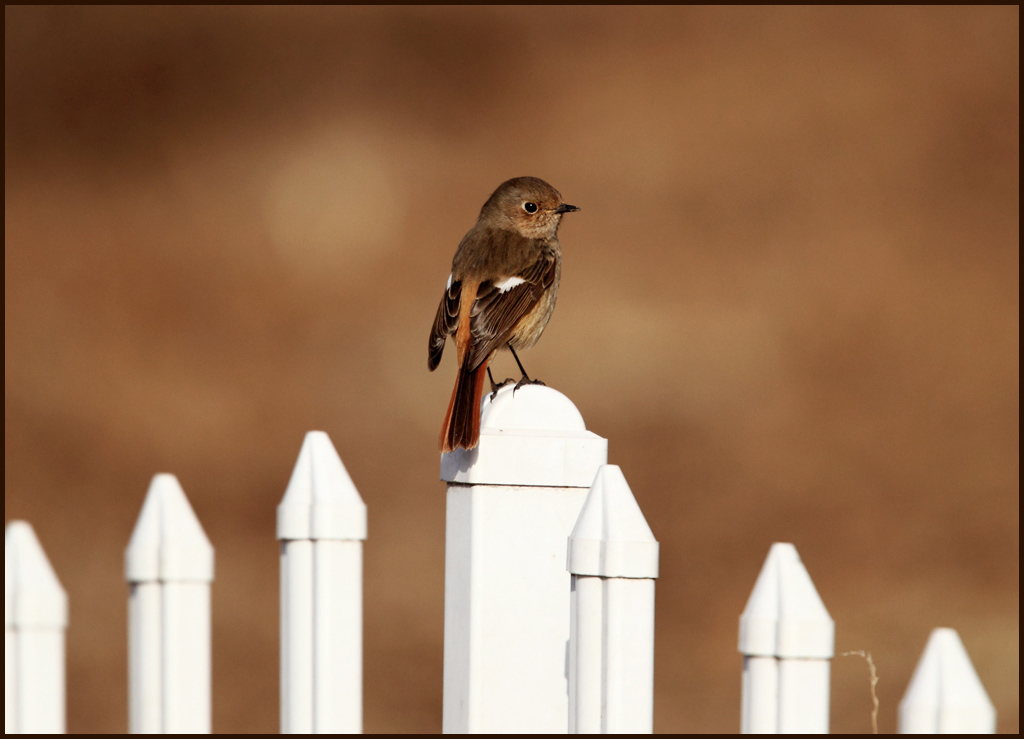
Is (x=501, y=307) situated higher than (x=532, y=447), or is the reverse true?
(x=501, y=307)

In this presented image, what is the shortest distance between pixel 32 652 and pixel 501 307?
207 centimetres

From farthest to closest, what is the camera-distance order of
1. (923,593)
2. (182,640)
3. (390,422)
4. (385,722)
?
1. (390,422)
2. (923,593)
3. (385,722)
4. (182,640)

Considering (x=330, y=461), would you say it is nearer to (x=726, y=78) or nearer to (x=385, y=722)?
(x=385, y=722)

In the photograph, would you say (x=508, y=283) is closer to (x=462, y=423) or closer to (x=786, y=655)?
(x=462, y=423)

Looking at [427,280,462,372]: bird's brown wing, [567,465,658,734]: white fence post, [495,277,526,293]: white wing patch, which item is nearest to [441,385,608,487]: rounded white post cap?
[567,465,658,734]: white fence post

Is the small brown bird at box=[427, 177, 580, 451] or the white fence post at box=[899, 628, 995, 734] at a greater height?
the small brown bird at box=[427, 177, 580, 451]

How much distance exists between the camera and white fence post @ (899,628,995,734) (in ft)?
6.77

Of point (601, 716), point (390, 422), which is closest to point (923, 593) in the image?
point (390, 422)

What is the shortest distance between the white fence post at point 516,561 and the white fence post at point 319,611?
31 cm

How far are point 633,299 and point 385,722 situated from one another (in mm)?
4247

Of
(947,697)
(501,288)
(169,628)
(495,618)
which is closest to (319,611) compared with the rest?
(169,628)

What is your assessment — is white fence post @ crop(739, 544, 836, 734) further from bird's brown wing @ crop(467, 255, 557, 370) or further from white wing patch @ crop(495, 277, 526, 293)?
white wing patch @ crop(495, 277, 526, 293)

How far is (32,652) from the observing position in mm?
2262

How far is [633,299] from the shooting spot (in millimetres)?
10297
